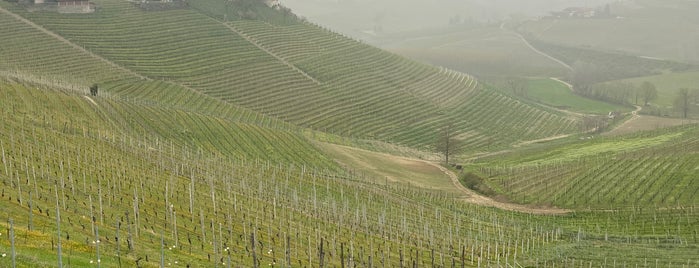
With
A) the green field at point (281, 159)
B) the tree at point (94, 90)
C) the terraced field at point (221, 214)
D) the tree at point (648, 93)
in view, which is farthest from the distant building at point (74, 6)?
the tree at point (648, 93)

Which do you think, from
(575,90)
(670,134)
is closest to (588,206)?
(670,134)

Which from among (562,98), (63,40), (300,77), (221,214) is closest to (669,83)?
(562,98)

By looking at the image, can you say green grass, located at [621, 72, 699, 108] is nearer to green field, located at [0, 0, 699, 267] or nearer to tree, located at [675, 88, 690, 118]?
tree, located at [675, 88, 690, 118]

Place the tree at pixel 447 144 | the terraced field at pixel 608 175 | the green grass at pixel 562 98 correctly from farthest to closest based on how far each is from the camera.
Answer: the green grass at pixel 562 98, the tree at pixel 447 144, the terraced field at pixel 608 175

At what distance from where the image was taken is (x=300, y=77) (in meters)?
130

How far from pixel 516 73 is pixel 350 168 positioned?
116155 millimetres

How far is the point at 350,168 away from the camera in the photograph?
295ft

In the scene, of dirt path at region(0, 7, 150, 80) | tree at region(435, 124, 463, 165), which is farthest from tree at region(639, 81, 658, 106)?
dirt path at region(0, 7, 150, 80)

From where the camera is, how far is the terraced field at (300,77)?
118m

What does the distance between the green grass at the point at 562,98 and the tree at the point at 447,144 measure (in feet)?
143

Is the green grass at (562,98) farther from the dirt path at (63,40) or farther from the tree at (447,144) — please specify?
the dirt path at (63,40)

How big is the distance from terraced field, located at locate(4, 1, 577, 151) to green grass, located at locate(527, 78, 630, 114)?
12230mm

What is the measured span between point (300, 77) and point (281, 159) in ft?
145

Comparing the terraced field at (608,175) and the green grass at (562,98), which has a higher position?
the terraced field at (608,175)
